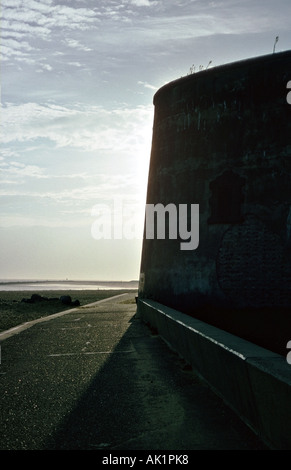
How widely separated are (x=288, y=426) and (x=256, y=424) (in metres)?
0.84

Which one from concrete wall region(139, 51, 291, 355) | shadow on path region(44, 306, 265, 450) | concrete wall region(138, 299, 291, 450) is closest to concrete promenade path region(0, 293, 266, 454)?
shadow on path region(44, 306, 265, 450)

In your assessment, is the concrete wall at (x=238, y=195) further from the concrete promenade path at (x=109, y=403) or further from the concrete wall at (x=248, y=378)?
the concrete wall at (x=248, y=378)

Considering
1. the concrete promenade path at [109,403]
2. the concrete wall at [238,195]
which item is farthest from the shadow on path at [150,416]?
the concrete wall at [238,195]

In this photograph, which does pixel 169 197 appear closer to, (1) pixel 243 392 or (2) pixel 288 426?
(1) pixel 243 392

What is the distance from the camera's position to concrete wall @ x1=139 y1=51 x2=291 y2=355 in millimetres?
10312

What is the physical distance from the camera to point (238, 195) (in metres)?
11.0

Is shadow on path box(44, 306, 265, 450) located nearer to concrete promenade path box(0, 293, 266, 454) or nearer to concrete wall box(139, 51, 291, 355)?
concrete promenade path box(0, 293, 266, 454)

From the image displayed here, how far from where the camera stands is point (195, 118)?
1243 cm

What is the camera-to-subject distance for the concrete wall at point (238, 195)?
33.8ft

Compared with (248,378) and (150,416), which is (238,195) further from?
(248,378)

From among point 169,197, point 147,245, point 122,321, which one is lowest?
point 122,321

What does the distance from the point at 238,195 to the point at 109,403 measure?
6.55 m

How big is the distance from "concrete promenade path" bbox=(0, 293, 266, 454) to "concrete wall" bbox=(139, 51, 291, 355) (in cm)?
220
